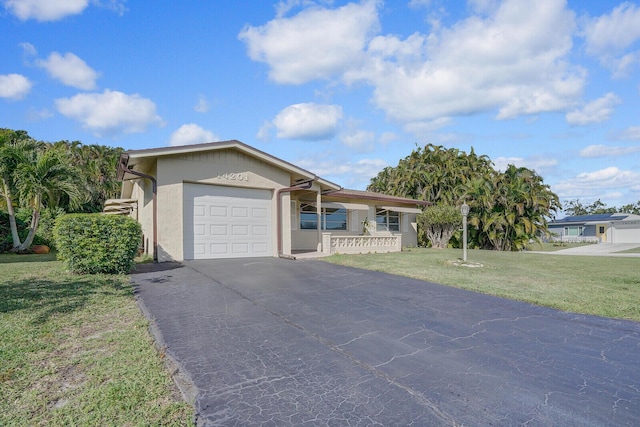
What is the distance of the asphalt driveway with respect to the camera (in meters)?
2.82

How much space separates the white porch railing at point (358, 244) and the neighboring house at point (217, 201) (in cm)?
4

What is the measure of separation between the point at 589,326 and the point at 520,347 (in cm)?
172

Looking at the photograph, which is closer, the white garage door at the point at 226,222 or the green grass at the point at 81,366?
the green grass at the point at 81,366

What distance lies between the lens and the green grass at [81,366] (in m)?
2.68

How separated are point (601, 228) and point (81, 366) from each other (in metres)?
56.5

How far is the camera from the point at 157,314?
553 centimetres

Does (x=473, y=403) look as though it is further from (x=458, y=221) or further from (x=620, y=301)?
(x=458, y=221)

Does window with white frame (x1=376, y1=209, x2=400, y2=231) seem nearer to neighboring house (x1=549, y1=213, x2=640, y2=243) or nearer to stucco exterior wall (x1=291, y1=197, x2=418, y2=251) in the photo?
stucco exterior wall (x1=291, y1=197, x2=418, y2=251)

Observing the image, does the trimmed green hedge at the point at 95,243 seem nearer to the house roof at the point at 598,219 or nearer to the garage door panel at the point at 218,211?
the garage door panel at the point at 218,211

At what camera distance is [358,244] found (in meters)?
16.3

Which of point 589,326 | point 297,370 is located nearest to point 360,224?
point 589,326

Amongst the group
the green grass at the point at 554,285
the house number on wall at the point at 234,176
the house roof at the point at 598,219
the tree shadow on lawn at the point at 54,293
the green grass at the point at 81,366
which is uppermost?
the house number on wall at the point at 234,176

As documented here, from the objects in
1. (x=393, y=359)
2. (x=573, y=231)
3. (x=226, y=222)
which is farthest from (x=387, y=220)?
(x=573, y=231)

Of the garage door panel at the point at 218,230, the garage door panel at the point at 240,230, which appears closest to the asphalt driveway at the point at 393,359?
the garage door panel at the point at 218,230
